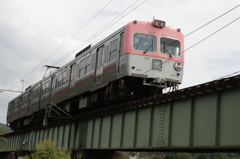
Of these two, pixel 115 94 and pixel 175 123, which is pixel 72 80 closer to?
pixel 115 94

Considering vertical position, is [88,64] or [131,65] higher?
[88,64]

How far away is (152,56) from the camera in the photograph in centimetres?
1588

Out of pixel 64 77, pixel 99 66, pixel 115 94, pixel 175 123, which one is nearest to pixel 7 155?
pixel 64 77

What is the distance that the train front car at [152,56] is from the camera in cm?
1547

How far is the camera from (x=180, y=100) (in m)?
12.6

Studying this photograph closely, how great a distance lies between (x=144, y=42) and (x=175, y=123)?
15.2 feet

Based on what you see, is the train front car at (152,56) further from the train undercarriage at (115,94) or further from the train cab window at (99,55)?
the train cab window at (99,55)

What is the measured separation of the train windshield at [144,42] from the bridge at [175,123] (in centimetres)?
236

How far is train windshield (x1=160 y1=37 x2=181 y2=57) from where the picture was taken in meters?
16.4

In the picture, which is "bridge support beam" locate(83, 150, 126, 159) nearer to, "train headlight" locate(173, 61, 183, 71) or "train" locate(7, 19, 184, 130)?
A: "train" locate(7, 19, 184, 130)

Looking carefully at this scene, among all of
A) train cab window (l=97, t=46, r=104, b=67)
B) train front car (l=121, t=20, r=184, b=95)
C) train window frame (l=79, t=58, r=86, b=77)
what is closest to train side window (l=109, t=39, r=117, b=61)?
train front car (l=121, t=20, r=184, b=95)

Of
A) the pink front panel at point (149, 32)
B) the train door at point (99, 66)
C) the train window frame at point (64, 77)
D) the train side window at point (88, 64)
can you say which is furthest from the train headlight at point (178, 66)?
the train window frame at point (64, 77)

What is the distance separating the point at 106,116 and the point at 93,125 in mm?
1547

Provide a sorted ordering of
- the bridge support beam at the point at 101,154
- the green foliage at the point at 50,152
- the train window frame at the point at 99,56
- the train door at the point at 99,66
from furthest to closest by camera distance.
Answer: the bridge support beam at the point at 101,154 < the green foliage at the point at 50,152 < the train window frame at the point at 99,56 < the train door at the point at 99,66
